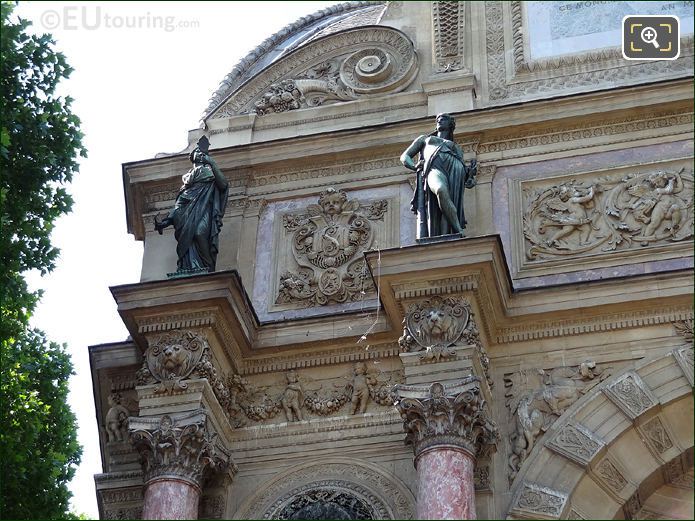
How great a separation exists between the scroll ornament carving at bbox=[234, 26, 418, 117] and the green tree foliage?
2.31 metres

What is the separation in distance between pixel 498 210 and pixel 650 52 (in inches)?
105

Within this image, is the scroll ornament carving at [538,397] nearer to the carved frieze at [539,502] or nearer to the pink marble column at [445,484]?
the carved frieze at [539,502]

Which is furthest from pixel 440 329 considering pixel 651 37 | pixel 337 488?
pixel 651 37

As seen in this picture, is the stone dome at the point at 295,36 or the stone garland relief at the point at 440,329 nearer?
the stone garland relief at the point at 440,329

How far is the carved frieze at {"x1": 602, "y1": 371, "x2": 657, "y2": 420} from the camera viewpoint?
14.2m

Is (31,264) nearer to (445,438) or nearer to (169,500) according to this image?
(169,500)

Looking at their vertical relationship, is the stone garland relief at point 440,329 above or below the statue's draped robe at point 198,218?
below

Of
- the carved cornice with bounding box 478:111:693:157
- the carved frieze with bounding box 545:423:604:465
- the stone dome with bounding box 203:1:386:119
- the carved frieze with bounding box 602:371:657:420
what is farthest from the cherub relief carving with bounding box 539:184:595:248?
the stone dome with bounding box 203:1:386:119

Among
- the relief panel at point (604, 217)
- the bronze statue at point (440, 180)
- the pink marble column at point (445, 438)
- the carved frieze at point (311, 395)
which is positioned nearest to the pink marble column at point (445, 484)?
the pink marble column at point (445, 438)

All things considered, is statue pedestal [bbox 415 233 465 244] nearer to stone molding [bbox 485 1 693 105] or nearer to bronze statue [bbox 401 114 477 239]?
bronze statue [bbox 401 114 477 239]

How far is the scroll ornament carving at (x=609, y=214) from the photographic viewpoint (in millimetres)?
15484

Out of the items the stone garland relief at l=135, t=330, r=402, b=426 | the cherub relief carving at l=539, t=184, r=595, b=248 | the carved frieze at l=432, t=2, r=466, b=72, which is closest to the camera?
the stone garland relief at l=135, t=330, r=402, b=426

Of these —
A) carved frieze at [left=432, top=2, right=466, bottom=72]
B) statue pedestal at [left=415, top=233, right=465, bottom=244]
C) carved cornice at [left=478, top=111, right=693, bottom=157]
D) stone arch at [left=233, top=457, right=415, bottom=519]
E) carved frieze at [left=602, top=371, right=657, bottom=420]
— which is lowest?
stone arch at [left=233, top=457, right=415, bottom=519]

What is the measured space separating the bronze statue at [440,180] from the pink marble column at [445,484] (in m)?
2.39
